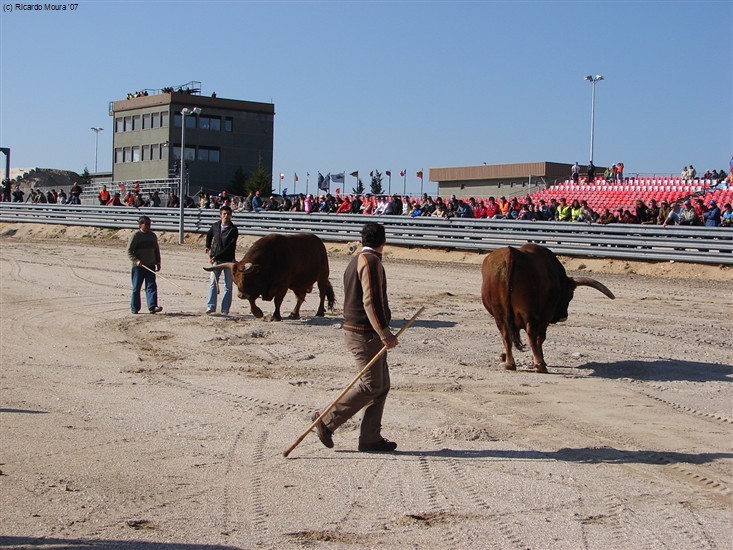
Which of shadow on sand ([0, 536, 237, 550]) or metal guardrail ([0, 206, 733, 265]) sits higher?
metal guardrail ([0, 206, 733, 265])

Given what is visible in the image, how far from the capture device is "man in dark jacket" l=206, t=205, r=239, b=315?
17141 mm

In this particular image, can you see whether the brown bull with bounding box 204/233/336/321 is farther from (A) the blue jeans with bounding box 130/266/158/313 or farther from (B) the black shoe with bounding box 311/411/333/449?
(B) the black shoe with bounding box 311/411/333/449

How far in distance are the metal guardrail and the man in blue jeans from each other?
11721 mm

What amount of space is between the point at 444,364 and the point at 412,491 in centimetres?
550

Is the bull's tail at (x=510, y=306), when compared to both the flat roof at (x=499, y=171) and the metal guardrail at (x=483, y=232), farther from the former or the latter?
the flat roof at (x=499, y=171)

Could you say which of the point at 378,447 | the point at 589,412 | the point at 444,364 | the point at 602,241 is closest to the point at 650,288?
the point at 602,241

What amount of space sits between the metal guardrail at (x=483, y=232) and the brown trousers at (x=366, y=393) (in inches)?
637

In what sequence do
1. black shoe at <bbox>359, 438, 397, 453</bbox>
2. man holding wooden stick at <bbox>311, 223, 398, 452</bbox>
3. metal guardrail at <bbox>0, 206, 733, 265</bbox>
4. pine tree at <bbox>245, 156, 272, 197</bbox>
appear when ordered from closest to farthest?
man holding wooden stick at <bbox>311, 223, 398, 452</bbox> < black shoe at <bbox>359, 438, 397, 453</bbox> < metal guardrail at <bbox>0, 206, 733, 265</bbox> < pine tree at <bbox>245, 156, 272, 197</bbox>

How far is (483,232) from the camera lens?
27.5 meters

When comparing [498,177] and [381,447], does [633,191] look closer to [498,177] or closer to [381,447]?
[498,177]

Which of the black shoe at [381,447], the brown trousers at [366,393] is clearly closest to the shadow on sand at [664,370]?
the black shoe at [381,447]

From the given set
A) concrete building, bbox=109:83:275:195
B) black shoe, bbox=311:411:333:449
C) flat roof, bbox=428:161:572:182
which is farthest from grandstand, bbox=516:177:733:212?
concrete building, bbox=109:83:275:195

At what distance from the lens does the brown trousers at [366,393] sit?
8242mm


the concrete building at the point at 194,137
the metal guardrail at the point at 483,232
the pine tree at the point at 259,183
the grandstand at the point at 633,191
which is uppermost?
the concrete building at the point at 194,137
